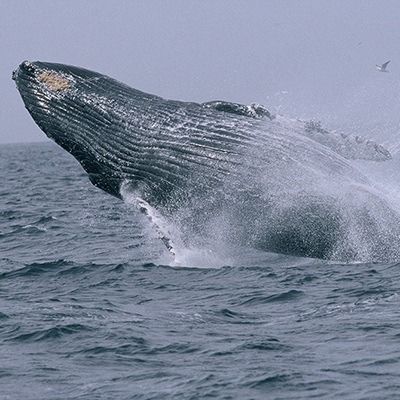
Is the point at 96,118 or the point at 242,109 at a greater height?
the point at 242,109

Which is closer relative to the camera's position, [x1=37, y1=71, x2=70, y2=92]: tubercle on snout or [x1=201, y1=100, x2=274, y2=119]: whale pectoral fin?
[x1=201, y1=100, x2=274, y2=119]: whale pectoral fin

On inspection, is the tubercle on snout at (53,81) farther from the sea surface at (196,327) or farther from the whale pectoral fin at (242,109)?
the sea surface at (196,327)

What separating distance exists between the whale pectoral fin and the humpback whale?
0.06ft

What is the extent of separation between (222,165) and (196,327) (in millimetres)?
4368

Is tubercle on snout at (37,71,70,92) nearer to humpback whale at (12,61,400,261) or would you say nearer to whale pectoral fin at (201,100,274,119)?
humpback whale at (12,61,400,261)

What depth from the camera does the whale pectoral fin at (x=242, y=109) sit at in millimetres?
15908

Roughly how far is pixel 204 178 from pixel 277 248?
1.79 m

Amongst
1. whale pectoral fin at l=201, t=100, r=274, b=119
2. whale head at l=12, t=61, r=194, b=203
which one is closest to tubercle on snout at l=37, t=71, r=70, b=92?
whale head at l=12, t=61, r=194, b=203

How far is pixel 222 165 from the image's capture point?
15039 mm

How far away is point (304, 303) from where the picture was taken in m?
12.3

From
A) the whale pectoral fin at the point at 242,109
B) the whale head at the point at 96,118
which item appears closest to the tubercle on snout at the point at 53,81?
the whale head at the point at 96,118

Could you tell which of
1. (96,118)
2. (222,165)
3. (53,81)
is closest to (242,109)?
(222,165)

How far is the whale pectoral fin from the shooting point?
626 inches

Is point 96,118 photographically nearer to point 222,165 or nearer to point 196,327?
point 222,165
